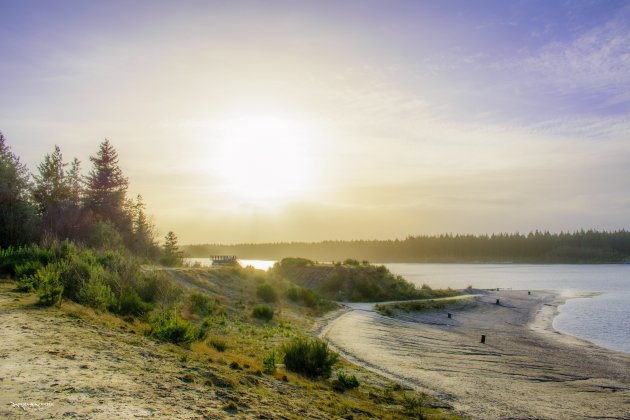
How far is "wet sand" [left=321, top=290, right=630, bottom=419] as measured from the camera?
15.5m

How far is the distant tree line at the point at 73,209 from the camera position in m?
30.6

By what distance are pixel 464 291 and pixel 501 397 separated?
5197cm

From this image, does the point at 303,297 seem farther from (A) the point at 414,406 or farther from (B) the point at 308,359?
(A) the point at 414,406

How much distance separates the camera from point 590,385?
62.0 ft

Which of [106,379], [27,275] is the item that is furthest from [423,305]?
[106,379]

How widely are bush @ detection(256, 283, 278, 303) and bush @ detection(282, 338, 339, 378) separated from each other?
816 inches

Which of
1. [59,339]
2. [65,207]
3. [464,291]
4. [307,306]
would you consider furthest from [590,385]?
[464,291]

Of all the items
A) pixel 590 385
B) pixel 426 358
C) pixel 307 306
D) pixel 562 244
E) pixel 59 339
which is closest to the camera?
pixel 59 339

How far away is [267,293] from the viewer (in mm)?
36688

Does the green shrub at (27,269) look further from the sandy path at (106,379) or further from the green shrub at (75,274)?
the sandy path at (106,379)

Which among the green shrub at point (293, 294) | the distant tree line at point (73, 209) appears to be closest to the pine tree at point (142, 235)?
the distant tree line at point (73, 209)

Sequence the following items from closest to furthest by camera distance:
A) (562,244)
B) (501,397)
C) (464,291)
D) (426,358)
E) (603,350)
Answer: (501,397) < (426,358) < (603,350) < (464,291) < (562,244)

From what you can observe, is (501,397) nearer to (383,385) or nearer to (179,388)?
(383,385)

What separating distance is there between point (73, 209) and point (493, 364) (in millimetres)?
37822
